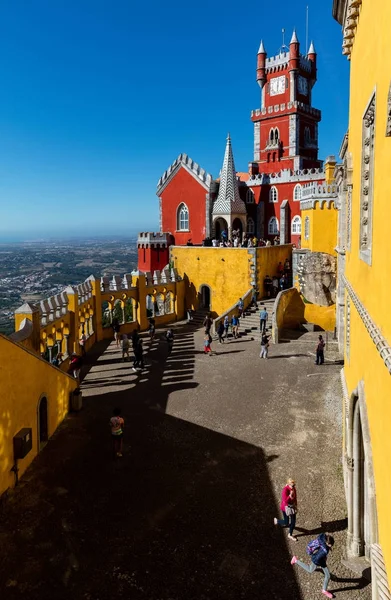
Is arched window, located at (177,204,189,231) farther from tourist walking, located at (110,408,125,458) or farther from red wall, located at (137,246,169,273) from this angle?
tourist walking, located at (110,408,125,458)

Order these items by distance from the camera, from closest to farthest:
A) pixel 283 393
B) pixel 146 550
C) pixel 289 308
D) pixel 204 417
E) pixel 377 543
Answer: pixel 377 543
pixel 146 550
pixel 204 417
pixel 283 393
pixel 289 308

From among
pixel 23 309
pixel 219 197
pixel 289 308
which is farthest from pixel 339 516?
pixel 219 197

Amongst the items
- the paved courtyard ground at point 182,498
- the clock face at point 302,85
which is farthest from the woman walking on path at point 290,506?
the clock face at point 302,85

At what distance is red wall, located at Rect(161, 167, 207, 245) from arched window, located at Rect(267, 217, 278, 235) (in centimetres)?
572

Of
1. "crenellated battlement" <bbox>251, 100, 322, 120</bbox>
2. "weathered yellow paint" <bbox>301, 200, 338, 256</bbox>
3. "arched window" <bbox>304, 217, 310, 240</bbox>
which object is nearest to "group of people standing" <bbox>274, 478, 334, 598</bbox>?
"weathered yellow paint" <bbox>301, 200, 338, 256</bbox>

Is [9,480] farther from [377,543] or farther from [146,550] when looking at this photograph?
[377,543]

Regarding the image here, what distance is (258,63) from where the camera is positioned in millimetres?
38531

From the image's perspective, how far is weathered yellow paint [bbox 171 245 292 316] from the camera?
84.7 feet

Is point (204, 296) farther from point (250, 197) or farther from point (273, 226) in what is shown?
point (250, 197)

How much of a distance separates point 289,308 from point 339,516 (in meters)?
16.5

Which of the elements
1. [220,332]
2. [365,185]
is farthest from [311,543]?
[220,332]

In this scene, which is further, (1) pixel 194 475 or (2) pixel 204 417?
(2) pixel 204 417

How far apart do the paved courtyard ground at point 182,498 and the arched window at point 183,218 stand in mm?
19532

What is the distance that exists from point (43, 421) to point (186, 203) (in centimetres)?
2392
